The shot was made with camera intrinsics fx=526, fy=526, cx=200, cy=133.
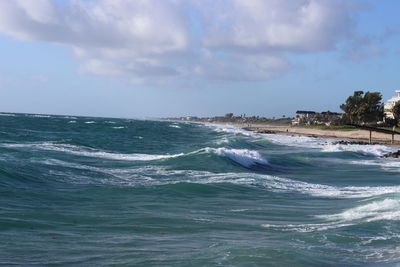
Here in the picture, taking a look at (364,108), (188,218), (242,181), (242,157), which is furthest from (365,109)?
(188,218)

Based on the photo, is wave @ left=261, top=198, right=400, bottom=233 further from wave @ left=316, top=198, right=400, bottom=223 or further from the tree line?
the tree line

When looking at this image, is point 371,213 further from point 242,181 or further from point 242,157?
point 242,157

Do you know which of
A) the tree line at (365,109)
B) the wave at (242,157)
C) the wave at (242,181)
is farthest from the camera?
the tree line at (365,109)

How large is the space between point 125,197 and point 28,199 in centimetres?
264

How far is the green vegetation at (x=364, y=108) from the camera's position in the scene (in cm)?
9581

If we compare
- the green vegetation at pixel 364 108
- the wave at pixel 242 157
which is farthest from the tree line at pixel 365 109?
the wave at pixel 242 157

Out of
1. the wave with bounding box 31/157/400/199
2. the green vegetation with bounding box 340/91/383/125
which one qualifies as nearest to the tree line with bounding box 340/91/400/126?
the green vegetation with bounding box 340/91/383/125

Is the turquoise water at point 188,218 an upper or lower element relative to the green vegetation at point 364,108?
lower

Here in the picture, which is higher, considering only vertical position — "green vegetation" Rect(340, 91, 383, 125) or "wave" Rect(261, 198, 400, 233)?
"green vegetation" Rect(340, 91, 383, 125)

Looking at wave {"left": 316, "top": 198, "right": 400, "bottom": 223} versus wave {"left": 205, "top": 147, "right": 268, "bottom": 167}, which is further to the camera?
wave {"left": 205, "top": 147, "right": 268, "bottom": 167}

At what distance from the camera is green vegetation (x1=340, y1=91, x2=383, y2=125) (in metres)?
95.8

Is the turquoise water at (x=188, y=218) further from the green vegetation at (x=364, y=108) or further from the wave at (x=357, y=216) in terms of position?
the green vegetation at (x=364, y=108)

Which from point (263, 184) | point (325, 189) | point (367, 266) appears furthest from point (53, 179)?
point (367, 266)

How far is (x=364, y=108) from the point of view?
9450 centimetres
